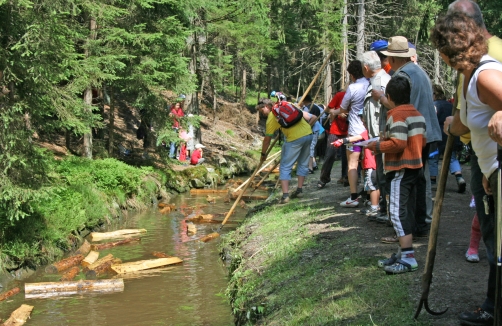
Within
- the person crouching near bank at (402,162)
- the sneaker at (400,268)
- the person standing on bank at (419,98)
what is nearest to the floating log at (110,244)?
the person standing on bank at (419,98)

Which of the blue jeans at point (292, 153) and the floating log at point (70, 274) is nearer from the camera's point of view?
the floating log at point (70, 274)

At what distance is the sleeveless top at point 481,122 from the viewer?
11.1 feet

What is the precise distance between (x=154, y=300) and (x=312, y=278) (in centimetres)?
282

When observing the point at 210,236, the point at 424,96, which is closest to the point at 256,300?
the point at 424,96

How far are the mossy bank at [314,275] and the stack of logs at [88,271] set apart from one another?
4.61 ft

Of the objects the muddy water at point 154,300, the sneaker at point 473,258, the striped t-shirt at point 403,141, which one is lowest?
the muddy water at point 154,300

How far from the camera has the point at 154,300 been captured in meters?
7.67

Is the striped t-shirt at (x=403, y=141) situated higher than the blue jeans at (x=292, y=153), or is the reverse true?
the striped t-shirt at (x=403, y=141)

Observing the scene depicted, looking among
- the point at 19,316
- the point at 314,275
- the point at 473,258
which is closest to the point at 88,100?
the point at 19,316

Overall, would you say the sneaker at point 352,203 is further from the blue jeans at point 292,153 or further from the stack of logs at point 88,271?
the stack of logs at point 88,271

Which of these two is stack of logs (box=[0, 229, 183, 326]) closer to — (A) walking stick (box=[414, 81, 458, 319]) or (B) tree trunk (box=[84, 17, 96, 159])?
(B) tree trunk (box=[84, 17, 96, 159])

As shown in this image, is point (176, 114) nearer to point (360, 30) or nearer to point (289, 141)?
point (360, 30)

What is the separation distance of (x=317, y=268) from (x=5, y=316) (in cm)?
405

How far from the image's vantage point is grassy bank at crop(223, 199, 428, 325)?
180 inches
